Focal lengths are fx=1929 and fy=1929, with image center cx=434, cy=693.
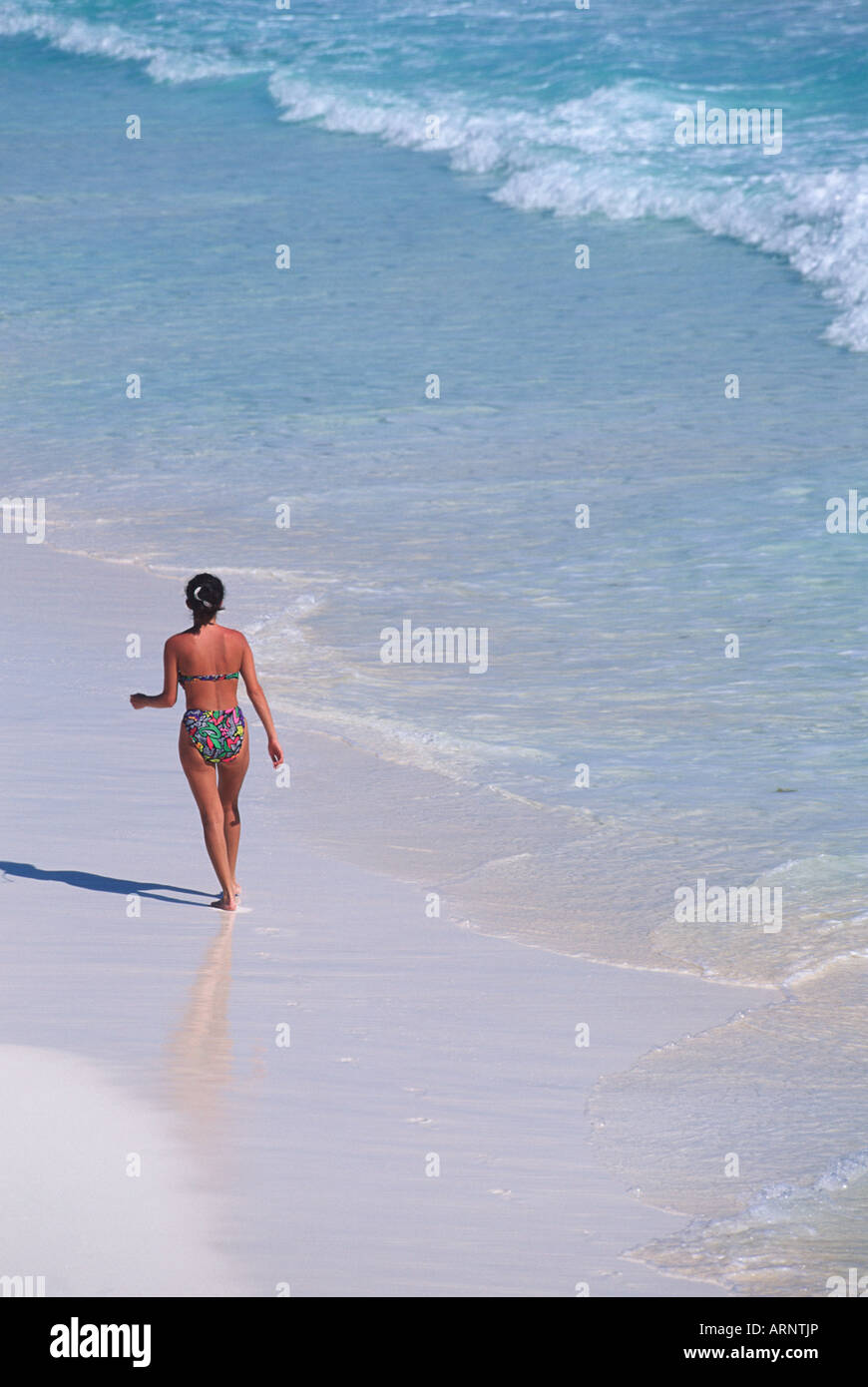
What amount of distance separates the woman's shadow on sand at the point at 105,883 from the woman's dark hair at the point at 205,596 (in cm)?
103

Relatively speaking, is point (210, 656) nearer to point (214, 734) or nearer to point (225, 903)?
point (214, 734)

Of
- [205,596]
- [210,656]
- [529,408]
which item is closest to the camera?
[205,596]

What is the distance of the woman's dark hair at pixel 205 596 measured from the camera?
6883mm

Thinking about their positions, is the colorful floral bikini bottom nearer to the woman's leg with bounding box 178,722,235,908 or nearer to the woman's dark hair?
the woman's leg with bounding box 178,722,235,908

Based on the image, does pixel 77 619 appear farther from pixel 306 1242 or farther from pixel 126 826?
pixel 306 1242

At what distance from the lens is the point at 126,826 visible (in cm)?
776

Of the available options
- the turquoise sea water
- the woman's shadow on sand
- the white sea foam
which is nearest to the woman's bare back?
the woman's shadow on sand

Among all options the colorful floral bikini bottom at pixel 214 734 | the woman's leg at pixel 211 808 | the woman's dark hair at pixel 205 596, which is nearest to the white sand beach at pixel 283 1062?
the woman's leg at pixel 211 808

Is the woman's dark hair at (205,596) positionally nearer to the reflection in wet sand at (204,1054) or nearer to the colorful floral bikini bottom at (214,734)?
the colorful floral bikini bottom at (214,734)

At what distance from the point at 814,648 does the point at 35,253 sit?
1372 centimetres

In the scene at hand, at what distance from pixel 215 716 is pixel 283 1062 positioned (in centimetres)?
170

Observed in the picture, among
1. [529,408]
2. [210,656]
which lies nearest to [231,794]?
[210,656]

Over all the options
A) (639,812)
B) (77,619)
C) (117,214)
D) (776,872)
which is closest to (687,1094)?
(776,872)

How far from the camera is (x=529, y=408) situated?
15.7m
